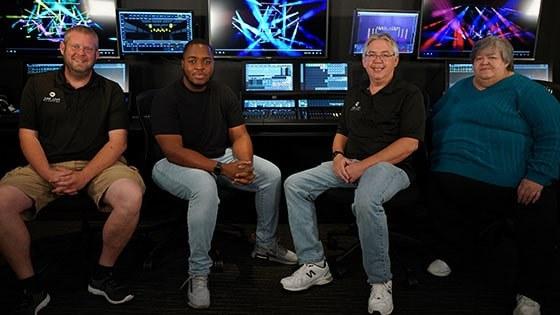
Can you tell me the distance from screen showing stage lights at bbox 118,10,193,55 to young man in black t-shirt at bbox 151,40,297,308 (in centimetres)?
82

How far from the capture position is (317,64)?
341 centimetres

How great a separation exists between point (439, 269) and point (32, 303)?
198cm

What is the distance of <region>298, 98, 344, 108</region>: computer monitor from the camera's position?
10.7ft

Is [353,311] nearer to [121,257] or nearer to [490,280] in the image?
[490,280]

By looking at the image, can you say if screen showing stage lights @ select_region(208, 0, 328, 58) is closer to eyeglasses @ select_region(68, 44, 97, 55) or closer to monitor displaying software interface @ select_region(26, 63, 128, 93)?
monitor displaying software interface @ select_region(26, 63, 128, 93)

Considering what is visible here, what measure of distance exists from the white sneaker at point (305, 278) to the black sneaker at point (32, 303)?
42.9 inches

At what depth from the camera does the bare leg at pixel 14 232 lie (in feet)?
7.16

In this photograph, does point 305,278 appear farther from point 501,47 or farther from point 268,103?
point 501,47

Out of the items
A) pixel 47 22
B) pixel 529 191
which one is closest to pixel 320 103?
pixel 529 191

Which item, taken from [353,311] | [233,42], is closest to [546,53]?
[233,42]

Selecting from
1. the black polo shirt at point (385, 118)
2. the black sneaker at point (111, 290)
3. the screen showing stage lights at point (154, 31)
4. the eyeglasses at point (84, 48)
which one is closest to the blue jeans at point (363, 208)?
the black polo shirt at point (385, 118)

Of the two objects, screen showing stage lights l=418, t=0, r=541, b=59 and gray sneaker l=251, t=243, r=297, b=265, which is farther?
screen showing stage lights l=418, t=0, r=541, b=59

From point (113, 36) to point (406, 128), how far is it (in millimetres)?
2065

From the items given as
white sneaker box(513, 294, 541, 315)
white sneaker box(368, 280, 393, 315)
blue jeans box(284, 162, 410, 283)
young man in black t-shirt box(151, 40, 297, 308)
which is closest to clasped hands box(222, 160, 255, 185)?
young man in black t-shirt box(151, 40, 297, 308)
